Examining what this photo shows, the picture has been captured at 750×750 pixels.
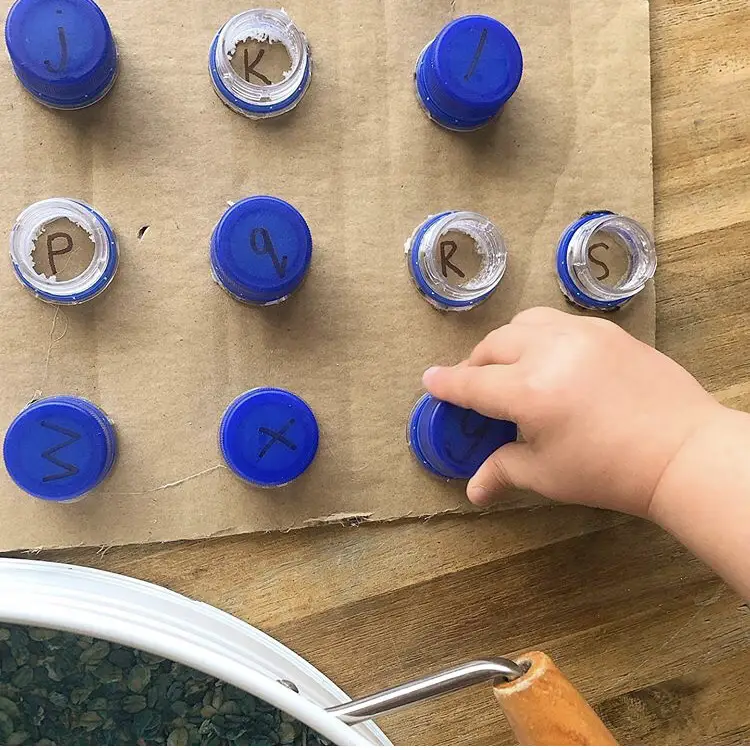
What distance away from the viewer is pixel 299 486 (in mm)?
538

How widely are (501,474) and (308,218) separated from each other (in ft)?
0.73

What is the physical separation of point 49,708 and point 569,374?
14.1 inches

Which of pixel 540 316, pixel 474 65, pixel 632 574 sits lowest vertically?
pixel 632 574

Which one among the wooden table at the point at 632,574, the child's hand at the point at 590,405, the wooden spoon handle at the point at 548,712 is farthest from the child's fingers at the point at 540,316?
the wooden spoon handle at the point at 548,712

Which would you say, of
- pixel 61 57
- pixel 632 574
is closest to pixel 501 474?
pixel 632 574

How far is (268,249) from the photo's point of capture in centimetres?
50

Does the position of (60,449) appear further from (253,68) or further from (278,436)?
(253,68)

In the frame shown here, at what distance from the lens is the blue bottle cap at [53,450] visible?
1.61ft

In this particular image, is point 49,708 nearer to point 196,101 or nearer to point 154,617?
point 154,617

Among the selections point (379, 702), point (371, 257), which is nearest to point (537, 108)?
point (371, 257)

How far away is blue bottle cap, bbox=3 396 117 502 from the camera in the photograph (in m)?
0.49

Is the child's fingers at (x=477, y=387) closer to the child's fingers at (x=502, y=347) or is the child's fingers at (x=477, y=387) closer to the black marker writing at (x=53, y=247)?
the child's fingers at (x=502, y=347)

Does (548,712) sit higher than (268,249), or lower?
lower

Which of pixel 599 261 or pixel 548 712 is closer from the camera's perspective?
pixel 548 712
